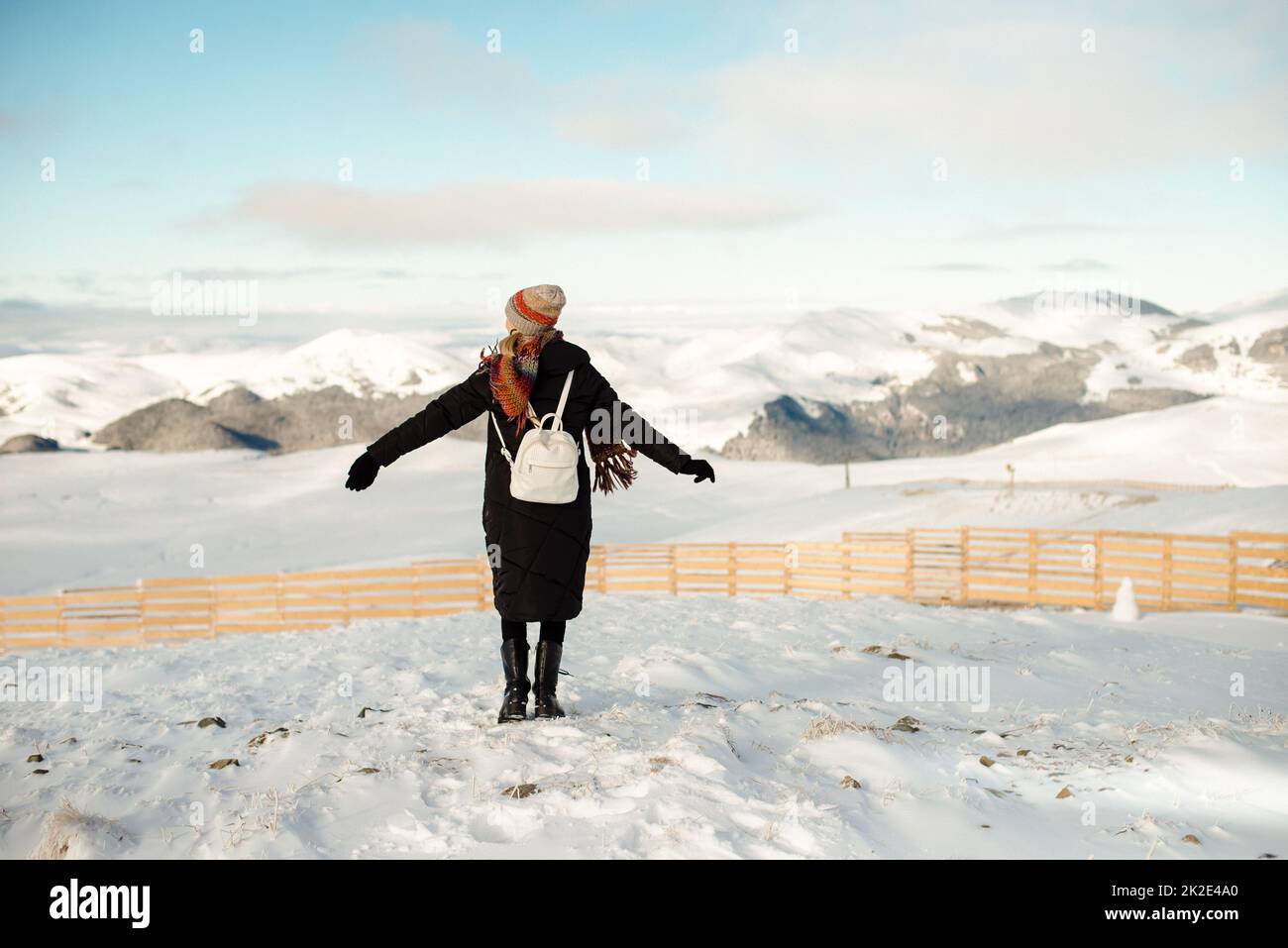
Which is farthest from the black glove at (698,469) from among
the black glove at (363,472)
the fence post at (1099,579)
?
the fence post at (1099,579)

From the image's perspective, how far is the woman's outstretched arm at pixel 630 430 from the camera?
4984 millimetres

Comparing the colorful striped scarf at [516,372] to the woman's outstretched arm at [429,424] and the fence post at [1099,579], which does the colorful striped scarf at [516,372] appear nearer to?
the woman's outstretched arm at [429,424]

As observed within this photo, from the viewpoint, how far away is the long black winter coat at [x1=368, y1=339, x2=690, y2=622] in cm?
477

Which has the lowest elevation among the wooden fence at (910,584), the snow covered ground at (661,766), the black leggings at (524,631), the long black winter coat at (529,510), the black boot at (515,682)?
the wooden fence at (910,584)

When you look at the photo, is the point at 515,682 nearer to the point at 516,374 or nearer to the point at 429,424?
the point at 429,424

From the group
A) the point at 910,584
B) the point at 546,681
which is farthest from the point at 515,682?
the point at 910,584

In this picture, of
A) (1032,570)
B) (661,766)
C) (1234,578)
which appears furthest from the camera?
(1032,570)

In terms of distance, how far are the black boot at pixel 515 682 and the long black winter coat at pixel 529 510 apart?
0.22 m

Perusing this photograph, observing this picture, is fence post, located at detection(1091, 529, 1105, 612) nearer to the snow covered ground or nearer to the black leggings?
the snow covered ground

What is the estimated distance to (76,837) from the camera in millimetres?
3414

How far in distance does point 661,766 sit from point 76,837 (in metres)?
2.12

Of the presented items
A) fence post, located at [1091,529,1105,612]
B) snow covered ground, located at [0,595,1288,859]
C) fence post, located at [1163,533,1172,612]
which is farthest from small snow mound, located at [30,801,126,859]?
fence post, located at [1163,533,1172,612]

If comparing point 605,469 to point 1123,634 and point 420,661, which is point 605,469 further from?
point 1123,634
